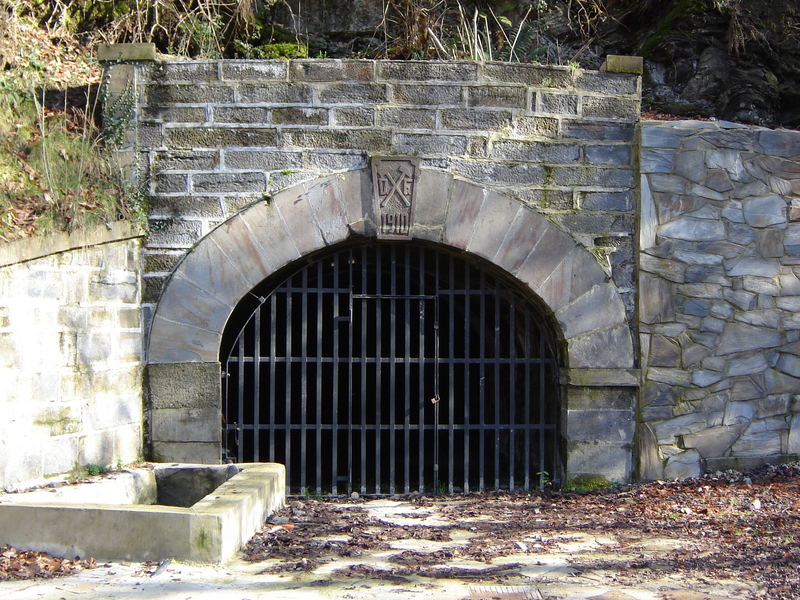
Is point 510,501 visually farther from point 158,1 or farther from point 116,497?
point 158,1

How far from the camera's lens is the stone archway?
5.23m

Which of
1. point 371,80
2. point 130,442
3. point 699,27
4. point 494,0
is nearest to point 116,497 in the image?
point 130,442

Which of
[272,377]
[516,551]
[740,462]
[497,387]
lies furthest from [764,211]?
[272,377]

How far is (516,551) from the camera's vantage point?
388 cm

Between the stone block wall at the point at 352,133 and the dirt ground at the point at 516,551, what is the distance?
136cm

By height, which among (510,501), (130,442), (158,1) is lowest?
(510,501)

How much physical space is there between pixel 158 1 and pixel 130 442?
400 cm

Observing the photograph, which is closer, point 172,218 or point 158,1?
point 172,218

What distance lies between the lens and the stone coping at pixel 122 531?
3354mm

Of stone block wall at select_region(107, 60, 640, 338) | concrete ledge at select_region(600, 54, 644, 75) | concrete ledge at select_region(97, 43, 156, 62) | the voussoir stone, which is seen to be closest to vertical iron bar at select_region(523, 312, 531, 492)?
stone block wall at select_region(107, 60, 640, 338)

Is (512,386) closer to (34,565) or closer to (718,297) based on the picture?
(718,297)

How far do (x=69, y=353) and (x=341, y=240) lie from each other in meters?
1.72

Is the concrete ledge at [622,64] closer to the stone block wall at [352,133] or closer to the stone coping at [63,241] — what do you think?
the stone block wall at [352,133]

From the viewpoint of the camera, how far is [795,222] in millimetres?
5508
